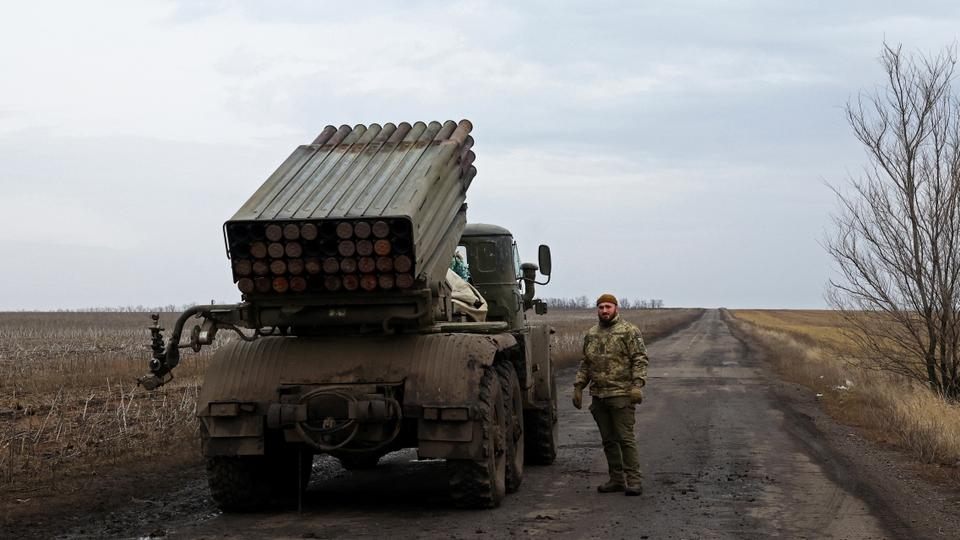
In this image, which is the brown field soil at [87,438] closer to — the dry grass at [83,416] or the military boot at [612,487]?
the dry grass at [83,416]

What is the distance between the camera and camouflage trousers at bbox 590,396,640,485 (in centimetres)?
960

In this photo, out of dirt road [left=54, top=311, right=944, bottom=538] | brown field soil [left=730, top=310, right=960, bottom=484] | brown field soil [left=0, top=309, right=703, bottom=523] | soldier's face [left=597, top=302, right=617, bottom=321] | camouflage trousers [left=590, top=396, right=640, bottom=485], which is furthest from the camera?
brown field soil [left=730, top=310, right=960, bottom=484]

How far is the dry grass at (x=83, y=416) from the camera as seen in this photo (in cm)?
1091

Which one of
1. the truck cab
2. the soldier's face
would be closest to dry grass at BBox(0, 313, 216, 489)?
the truck cab

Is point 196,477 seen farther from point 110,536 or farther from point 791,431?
point 791,431

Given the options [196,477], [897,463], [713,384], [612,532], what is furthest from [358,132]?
[713,384]

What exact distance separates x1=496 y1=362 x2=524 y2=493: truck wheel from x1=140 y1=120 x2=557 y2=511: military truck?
0.10 feet

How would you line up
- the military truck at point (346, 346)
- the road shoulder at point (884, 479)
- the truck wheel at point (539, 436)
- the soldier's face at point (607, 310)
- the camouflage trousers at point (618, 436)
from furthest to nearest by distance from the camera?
the truck wheel at point (539, 436), the soldier's face at point (607, 310), the camouflage trousers at point (618, 436), the road shoulder at point (884, 479), the military truck at point (346, 346)

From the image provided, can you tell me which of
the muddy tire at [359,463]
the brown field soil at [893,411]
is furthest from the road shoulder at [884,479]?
the muddy tire at [359,463]

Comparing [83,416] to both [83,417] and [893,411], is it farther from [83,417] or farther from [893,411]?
[893,411]

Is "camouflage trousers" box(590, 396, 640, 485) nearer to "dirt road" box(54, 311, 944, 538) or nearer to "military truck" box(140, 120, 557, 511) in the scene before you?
"dirt road" box(54, 311, 944, 538)

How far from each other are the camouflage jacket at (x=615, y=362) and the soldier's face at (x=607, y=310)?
0.13m

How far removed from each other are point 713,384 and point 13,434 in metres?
15.9

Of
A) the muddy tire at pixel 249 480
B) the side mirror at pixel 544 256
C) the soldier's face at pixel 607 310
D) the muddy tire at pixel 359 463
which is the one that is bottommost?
the muddy tire at pixel 359 463
